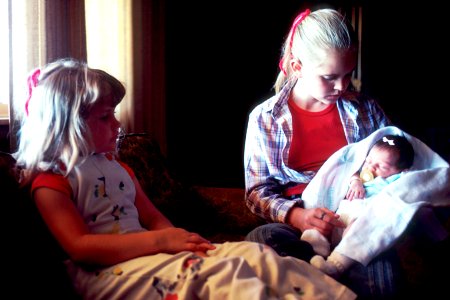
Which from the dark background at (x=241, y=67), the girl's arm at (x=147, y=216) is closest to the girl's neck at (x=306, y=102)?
the girl's arm at (x=147, y=216)

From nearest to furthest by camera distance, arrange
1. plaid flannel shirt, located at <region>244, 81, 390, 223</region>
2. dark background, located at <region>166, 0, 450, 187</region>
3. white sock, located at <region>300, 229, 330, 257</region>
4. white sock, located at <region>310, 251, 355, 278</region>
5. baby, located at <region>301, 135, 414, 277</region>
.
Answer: white sock, located at <region>310, 251, 355, 278</region> < white sock, located at <region>300, 229, 330, 257</region> < baby, located at <region>301, 135, 414, 277</region> < plaid flannel shirt, located at <region>244, 81, 390, 223</region> < dark background, located at <region>166, 0, 450, 187</region>

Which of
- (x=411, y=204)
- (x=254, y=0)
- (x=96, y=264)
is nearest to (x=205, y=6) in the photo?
(x=254, y=0)

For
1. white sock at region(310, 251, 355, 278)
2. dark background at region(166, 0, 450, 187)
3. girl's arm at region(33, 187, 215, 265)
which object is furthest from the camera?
dark background at region(166, 0, 450, 187)

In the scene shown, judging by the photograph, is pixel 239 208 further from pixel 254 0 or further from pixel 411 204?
pixel 254 0

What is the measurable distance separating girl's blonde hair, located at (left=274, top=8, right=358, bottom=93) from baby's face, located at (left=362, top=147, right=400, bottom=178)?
297 mm

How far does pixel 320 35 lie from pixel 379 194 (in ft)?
1.50

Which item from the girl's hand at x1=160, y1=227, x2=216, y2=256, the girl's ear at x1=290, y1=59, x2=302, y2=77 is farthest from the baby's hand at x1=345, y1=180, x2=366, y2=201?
the girl's hand at x1=160, y1=227, x2=216, y2=256

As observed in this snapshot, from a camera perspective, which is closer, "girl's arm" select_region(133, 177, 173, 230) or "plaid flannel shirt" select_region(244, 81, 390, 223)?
"girl's arm" select_region(133, 177, 173, 230)

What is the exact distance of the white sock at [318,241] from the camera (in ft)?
4.03

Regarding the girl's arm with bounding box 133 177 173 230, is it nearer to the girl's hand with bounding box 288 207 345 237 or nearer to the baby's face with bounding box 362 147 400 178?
the girl's hand with bounding box 288 207 345 237

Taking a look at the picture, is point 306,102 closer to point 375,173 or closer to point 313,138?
point 313,138

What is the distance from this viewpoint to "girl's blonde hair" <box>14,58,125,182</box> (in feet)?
3.50

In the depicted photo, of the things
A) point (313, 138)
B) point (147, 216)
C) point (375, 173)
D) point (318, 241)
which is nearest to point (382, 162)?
point (375, 173)

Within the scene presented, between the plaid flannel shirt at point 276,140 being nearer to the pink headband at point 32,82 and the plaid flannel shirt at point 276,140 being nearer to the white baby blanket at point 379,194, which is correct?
the white baby blanket at point 379,194
